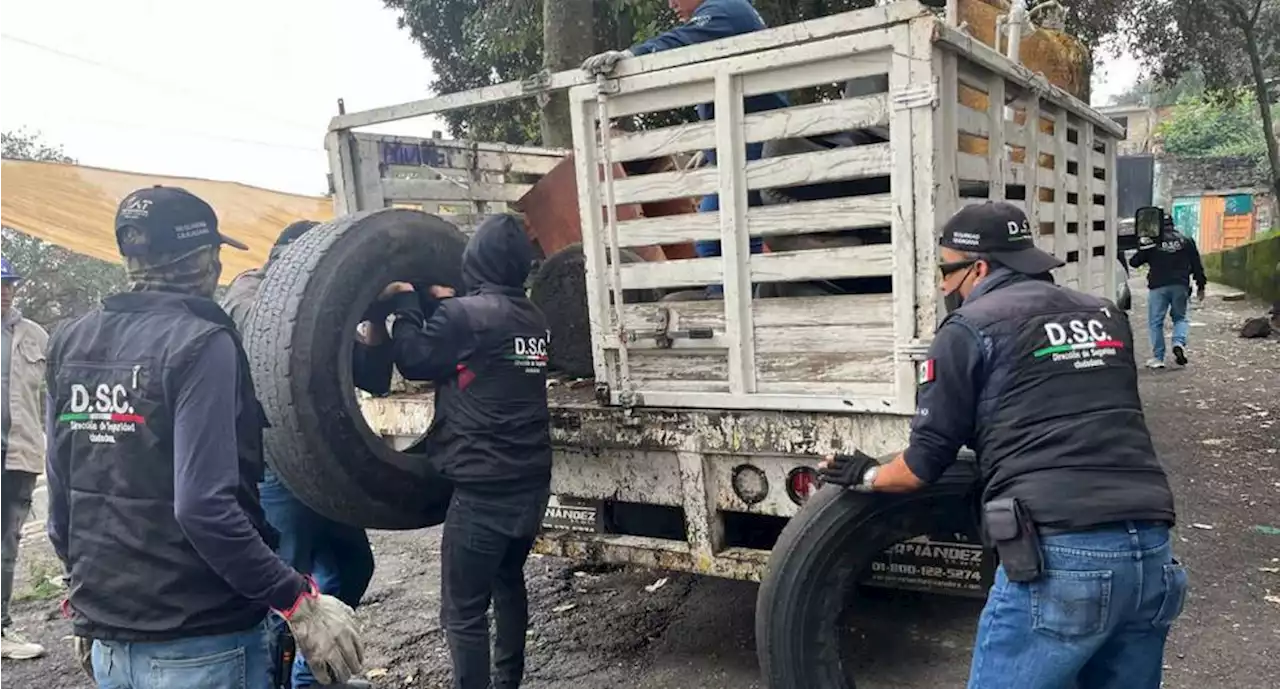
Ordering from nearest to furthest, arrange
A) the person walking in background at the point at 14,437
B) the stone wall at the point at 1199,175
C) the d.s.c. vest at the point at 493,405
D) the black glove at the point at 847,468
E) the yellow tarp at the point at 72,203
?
the black glove at the point at 847,468 < the d.s.c. vest at the point at 493,405 < the person walking in background at the point at 14,437 < the yellow tarp at the point at 72,203 < the stone wall at the point at 1199,175

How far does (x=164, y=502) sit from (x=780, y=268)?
2005 mm

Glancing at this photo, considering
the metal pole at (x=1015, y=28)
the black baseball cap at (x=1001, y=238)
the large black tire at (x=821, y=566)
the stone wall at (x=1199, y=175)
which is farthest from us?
the stone wall at (x=1199, y=175)

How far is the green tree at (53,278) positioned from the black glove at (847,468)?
16255mm

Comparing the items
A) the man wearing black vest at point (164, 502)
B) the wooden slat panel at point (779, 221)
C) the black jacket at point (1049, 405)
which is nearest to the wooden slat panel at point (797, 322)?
the wooden slat panel at point (779, 221)

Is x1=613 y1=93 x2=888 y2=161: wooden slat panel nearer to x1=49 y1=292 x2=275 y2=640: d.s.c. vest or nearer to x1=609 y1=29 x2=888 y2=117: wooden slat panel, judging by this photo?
x1=609 y1=29 x2=888 y2=117: wooden slat panel

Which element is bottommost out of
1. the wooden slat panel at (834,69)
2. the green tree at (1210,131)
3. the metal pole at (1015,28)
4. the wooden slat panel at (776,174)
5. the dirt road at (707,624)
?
the dirt road at (707,624)

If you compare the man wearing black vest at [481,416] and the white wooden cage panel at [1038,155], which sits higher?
the white wooden cage panel at [1038,155]

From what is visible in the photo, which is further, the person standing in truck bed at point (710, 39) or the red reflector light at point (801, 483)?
the person standing in truck bed at point (710, 39)

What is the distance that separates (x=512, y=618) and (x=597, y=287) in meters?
1.27

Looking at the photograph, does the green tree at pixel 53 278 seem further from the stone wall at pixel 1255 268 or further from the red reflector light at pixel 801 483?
the stone wall at pixel 1255 268

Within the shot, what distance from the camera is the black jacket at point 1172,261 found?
10531 mm

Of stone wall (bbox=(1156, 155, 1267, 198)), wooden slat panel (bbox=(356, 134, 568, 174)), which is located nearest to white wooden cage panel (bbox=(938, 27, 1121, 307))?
wooden slat panel (bbox=(356, 134, 568, 174))

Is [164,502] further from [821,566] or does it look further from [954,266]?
[954,266]

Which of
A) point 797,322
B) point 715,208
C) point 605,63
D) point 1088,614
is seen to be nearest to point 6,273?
point 605,63
